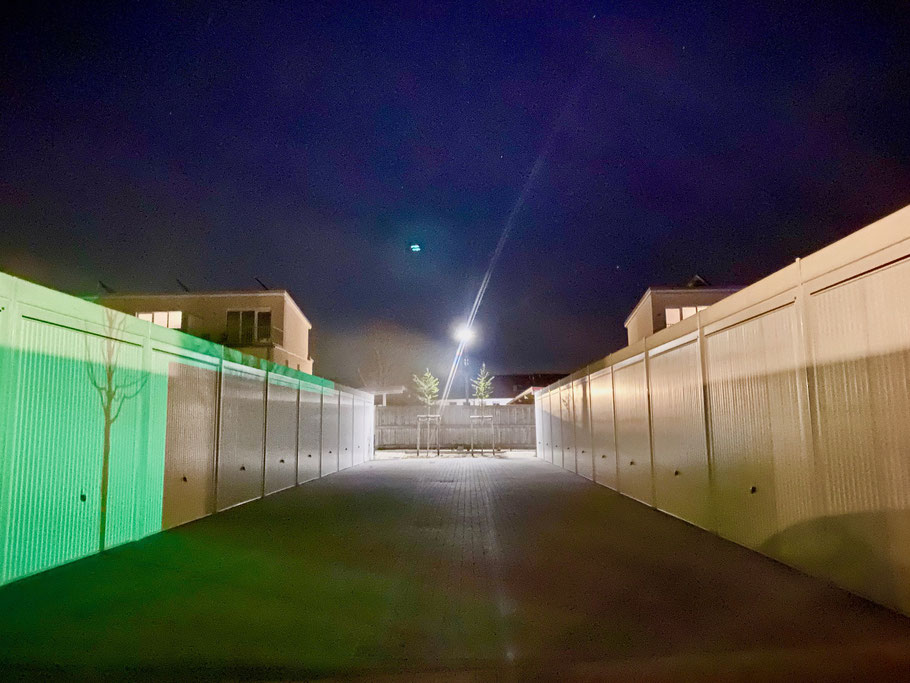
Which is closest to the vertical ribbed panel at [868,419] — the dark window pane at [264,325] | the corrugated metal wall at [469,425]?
the dark window pane at [264,325]

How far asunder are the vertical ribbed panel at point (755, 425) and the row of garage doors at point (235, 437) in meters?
8.20

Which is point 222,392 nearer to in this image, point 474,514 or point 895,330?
point 474,514

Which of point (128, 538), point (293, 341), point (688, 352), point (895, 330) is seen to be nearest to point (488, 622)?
point (895, 330)

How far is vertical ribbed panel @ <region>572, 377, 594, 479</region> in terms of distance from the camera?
17.2 metres

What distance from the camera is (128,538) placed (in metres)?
8.13

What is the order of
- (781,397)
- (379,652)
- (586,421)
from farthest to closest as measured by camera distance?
(586,421) → (781,397) → (379,652)

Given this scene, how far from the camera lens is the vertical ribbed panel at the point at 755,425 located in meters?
6.61

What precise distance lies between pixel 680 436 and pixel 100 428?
8.62 m

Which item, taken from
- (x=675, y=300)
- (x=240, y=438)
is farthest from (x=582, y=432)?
(x=675, y=300)

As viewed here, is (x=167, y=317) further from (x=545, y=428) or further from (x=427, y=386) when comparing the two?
(x=427, y=386)

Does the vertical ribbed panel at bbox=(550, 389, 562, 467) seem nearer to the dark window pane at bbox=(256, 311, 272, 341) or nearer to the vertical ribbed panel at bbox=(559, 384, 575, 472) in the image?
the vertical ribbed panel at bbox=(559, 384, 575, 472)

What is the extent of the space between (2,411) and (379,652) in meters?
4.51

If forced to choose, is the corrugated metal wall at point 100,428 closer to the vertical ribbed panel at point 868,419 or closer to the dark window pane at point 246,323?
the vertical ribbed panel at point 868,419

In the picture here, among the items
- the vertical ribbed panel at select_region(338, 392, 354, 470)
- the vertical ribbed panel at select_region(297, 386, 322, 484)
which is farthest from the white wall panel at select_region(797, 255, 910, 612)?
the vertical ribbed panel at select_region(338, 392, 354, 470)
